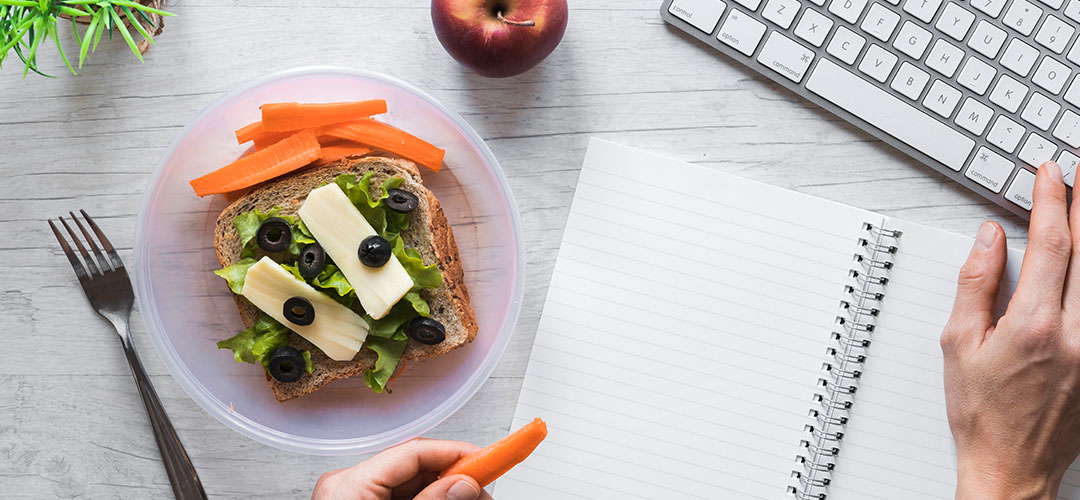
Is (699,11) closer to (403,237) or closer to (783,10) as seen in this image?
(783,10)

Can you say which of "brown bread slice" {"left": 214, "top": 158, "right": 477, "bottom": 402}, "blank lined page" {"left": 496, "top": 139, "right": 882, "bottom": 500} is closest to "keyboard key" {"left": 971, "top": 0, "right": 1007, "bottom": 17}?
"blank lined page" {"left": 496, "top": 139, "right": 882, "bottom": 500}

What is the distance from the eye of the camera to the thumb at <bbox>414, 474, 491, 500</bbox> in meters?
0.84

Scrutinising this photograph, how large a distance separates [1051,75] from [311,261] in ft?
3.57

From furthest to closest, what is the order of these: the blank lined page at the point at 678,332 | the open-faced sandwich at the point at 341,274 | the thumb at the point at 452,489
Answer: the blank lined page at the point at 678,332 < the open-faced sandwich at the point at 341,274 < the thumb at the point at 452,489

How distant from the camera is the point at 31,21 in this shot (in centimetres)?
85

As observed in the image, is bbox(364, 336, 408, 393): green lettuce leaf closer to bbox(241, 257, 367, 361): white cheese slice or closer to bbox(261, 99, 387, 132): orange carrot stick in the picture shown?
bbox(241, 257, 367, 361): white cheese slice

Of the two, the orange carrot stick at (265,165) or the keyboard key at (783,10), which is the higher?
the keyboard key at (783,10)

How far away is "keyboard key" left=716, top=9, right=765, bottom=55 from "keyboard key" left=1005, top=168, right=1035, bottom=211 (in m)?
0.43

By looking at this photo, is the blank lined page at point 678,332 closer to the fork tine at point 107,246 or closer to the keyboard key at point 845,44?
the keyboard key at point 845,44

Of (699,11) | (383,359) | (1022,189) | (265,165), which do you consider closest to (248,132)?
(265,165)

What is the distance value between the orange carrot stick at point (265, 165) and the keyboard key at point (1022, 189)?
1019 millimetres

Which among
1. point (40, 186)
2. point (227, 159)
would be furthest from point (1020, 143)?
point (40, 186)

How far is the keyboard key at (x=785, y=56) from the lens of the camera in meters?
1.01

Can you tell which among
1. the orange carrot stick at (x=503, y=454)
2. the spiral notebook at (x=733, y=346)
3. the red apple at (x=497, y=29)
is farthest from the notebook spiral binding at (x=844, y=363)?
the red apple at (x=497, y=29)
